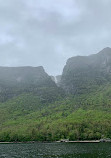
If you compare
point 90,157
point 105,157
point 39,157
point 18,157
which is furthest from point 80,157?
point 18,157

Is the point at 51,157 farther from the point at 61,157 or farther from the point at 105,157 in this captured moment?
the point at 105,157

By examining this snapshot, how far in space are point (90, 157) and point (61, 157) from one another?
535 inches

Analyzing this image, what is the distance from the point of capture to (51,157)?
348ft

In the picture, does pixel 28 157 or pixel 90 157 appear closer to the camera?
pixel 90 157

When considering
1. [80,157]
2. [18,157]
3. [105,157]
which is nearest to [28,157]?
[18,157]

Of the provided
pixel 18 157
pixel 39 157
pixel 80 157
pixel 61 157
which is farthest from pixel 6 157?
pixel 80 157

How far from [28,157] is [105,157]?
1492 inches

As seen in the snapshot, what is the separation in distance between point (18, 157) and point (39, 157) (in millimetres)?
11697

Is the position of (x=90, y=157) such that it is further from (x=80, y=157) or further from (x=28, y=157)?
(x=28, y=157)

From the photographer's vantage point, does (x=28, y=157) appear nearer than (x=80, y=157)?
No

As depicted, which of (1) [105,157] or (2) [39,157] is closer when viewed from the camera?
(1) [105,157]

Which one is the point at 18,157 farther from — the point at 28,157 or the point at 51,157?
the point at 51,157

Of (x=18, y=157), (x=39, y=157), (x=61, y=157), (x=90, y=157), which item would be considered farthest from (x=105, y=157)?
(x=18, y=157)

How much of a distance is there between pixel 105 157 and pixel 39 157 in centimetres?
3155
